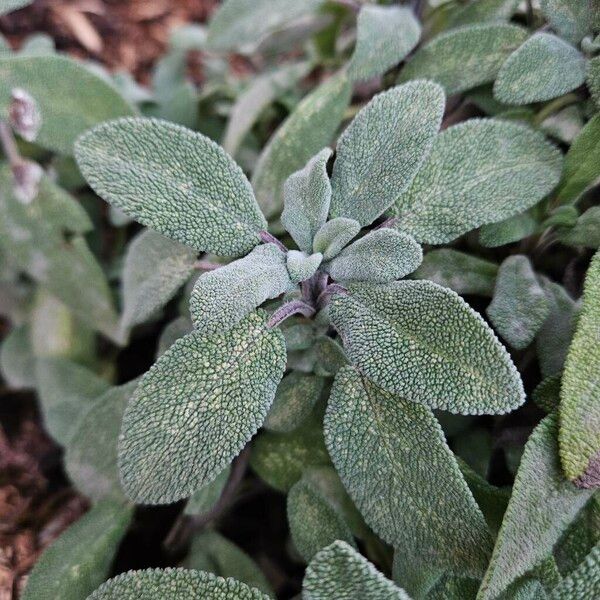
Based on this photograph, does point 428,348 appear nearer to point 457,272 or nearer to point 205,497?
point 457,272

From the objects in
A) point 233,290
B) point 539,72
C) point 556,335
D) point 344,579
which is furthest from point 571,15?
point 344,579

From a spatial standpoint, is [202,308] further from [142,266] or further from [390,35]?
[390,35]

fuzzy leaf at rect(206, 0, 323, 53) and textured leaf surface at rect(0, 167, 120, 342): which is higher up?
fuzzy leaf at rect(206, 0, 323, 53)

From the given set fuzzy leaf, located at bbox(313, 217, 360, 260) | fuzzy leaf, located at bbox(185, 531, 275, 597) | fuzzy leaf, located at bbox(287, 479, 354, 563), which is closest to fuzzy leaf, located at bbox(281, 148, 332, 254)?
fuzzy leaf, located at bbox(313, 217, 360, 260)

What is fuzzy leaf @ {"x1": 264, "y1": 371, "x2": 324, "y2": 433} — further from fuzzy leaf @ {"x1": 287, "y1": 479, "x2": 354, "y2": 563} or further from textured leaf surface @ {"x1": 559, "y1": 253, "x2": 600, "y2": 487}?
textured leaf surface @ {"x1": 559, "y1": 253, "x2": 600, "y2": 487}

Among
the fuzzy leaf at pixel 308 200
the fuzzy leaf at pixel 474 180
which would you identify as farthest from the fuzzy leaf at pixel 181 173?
the fuzzy leaf at pixel 474 180

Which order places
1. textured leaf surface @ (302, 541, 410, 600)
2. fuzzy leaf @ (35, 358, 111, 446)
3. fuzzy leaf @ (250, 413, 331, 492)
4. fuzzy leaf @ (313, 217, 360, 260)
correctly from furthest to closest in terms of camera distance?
fuzzy leaf @ (35, 358, 111, 446)
fuzzy leaf @ (250, 413, 331, 492)
fuzzy leaf @ (313, 217, 360, 260)
textured leaf surface @ (302, 541, 410, 600)
